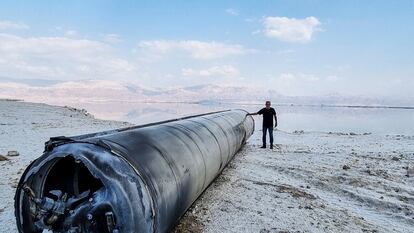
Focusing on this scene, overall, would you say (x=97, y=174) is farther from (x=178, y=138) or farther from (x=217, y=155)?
(x=217, y=155)

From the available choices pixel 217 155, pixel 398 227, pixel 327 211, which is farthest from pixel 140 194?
pixel 398 227

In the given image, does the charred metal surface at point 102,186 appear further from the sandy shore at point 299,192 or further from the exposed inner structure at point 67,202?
the sandy shore at point 299,192

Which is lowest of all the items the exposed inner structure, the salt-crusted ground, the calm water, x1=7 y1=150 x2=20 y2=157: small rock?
the calm water

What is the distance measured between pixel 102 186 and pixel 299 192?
4.56 metres

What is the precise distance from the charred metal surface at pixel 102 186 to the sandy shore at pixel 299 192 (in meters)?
1.31

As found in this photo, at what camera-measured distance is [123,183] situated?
3.43m

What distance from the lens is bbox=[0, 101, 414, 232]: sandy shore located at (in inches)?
218

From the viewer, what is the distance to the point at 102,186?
12.4 feet

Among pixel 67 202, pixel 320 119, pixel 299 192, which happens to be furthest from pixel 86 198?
pixel 320 119

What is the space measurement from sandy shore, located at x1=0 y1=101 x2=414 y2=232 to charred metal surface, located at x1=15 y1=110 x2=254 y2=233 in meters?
1.31

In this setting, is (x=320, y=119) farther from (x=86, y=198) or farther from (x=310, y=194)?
(x=86, y=198)

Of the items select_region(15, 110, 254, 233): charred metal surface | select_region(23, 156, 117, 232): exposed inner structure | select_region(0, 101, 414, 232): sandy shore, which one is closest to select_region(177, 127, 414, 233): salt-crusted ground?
select_region(0, 101, 414, 232): sandy shore

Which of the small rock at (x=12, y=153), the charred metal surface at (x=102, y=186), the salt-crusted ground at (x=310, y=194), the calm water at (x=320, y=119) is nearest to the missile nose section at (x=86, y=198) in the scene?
the charred metal surface at (x=102, y=186)

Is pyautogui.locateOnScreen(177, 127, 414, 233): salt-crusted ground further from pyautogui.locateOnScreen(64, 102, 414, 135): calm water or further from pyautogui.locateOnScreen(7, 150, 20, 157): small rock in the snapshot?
pyautogui.locateOnScreen(64, 102, 414, 135): calm water
